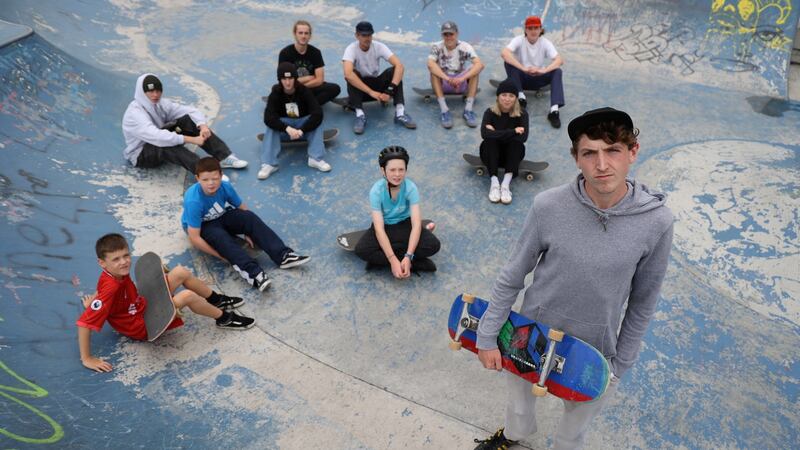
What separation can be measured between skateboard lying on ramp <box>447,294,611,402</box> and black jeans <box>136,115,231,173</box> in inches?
178

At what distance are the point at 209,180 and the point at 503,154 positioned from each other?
3162 mm

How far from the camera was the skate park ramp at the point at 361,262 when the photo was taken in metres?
3.40

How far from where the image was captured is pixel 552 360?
238 cm

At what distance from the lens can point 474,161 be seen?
6.16 metres

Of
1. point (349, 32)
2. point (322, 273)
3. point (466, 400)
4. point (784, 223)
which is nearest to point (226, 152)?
point (322, 273)

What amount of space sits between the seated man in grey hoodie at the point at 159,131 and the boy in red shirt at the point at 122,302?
2238mm

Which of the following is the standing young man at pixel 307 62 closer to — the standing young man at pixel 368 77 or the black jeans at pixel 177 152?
the standing young man at pixel 368 77

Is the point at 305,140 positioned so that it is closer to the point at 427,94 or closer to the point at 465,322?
the point at 427,94

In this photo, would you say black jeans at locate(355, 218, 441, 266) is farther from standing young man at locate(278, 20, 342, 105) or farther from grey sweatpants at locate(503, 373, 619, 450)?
standing young man at locate(278, 20, 342, 105)

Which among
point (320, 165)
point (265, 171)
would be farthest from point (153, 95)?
point (320, 165)

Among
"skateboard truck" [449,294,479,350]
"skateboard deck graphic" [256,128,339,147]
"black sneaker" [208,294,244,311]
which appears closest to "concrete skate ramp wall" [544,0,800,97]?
"skateboard deck graphic" [256,128,339,147]

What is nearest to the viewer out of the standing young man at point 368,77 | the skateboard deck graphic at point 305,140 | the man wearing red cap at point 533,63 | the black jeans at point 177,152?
the black jeans at point 177,152

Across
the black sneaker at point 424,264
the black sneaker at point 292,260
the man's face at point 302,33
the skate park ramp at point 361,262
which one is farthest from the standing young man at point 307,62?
the black sneaker at point 424,264

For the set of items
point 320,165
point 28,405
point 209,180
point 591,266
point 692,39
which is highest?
point 591,266
